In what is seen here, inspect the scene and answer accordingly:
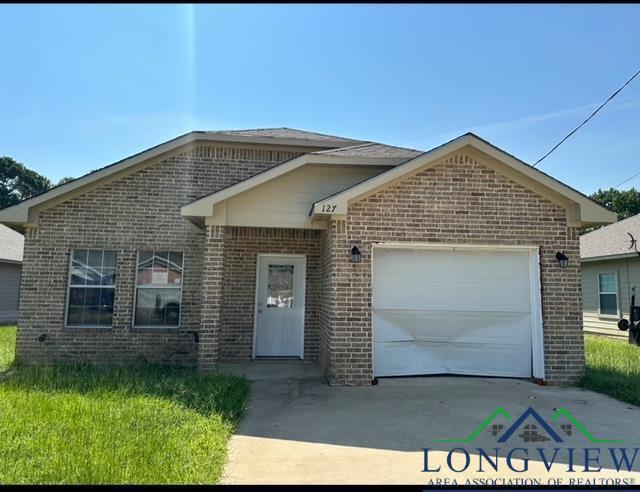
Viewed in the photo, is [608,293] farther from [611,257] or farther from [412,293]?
[412,293]

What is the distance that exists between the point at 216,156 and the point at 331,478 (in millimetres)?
7843

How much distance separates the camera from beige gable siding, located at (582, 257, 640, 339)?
546 inches

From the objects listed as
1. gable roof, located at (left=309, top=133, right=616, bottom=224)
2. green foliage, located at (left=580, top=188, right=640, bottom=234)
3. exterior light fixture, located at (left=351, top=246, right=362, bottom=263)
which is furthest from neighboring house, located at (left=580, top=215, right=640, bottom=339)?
green foliage, located at (left=580, top=188, right=640, bottom=234)

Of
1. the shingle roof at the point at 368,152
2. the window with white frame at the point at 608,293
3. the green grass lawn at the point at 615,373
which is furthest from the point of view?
the window with white frame at the point at 608,293

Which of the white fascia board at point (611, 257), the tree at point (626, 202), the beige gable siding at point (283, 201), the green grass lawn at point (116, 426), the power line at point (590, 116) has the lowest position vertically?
the green grass lawn at point (116, 426)

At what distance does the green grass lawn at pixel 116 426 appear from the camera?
3623 millimetres

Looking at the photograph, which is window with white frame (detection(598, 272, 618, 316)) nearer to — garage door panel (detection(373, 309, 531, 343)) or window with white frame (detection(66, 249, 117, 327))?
garage door panel (detection(373, 309, 531, 343))

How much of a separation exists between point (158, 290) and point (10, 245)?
14.5 metres

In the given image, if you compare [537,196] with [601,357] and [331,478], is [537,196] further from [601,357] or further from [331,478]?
[331,478]

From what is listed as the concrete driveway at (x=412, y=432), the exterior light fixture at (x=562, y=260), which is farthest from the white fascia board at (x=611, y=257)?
the concrete driveway at (x=412, y=432)

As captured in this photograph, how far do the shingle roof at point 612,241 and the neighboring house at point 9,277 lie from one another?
22901 millimetres

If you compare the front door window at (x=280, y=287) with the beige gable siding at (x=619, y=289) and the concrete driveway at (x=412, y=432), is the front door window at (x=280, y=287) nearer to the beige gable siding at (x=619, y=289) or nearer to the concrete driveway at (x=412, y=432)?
Answer: the concrete driveway at (x=412, y=432)

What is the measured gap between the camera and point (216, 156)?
32.1ft

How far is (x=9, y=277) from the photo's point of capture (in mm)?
18156
